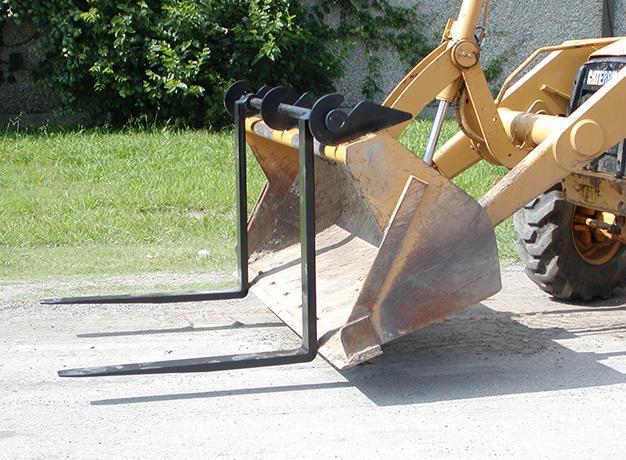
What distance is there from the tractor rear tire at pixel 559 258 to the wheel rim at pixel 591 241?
3 centimetres

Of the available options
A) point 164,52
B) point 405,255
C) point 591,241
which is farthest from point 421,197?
point 164,52

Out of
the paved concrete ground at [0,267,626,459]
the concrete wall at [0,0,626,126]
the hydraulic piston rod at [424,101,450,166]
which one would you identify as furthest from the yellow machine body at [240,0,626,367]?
the concrete wall at [0,0,626,126]

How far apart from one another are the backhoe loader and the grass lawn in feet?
5.03

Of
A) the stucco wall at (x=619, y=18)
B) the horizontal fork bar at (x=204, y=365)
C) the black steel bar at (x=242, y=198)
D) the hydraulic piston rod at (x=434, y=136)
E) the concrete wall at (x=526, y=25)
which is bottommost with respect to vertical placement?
the horizontal fork bar at (x=204, y=365)

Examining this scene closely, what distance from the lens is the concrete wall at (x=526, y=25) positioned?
51.5 ft

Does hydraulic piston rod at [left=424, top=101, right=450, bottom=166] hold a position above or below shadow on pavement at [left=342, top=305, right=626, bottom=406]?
above

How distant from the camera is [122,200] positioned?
1032cm

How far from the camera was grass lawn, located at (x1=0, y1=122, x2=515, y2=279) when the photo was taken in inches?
344

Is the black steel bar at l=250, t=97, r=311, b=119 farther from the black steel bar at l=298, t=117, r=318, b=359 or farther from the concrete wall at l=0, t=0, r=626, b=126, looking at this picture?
the concrete wall at l=0, t=0, r=626, b=126

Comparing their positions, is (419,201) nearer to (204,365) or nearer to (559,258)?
(204,365)

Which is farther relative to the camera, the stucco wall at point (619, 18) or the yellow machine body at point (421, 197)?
the stucco wall at point (619, 18)

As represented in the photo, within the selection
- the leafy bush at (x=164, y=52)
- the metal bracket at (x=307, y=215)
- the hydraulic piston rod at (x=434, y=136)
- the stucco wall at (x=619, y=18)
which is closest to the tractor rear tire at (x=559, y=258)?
the hydraulic piston rod at (x=434, y=136)

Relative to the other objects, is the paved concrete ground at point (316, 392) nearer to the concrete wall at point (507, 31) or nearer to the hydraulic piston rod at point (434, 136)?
the hydraulic piston rod at point (434, 136)

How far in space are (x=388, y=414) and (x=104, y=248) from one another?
4400 millimetres
